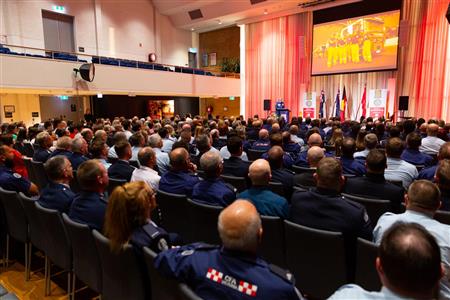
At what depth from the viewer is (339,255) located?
207 centimetres

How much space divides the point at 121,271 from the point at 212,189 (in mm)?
1156

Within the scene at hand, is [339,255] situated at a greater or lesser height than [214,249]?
lesser

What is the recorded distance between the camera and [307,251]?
219 cm

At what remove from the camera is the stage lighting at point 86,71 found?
37.5 ft

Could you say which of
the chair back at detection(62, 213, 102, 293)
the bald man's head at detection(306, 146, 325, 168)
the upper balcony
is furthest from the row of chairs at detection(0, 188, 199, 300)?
the upper balcony

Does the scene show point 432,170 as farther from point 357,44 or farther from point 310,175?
point 357,44

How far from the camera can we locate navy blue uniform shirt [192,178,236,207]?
9.20ft

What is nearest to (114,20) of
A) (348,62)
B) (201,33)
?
(201,33)

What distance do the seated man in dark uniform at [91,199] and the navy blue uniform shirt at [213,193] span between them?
0.85 meters

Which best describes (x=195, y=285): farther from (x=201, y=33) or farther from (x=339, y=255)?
(x=201, y=33)

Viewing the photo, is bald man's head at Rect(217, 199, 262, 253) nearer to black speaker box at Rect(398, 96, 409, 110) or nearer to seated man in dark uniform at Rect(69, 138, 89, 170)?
seated man in dark uniform at Rect(69, 138, 89, 170)

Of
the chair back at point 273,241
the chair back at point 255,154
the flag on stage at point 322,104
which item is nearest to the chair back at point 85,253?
the chair back at point 273,241

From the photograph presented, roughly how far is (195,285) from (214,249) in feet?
0.60

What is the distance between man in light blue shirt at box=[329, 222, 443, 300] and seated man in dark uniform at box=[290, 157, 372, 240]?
1.06 metres
